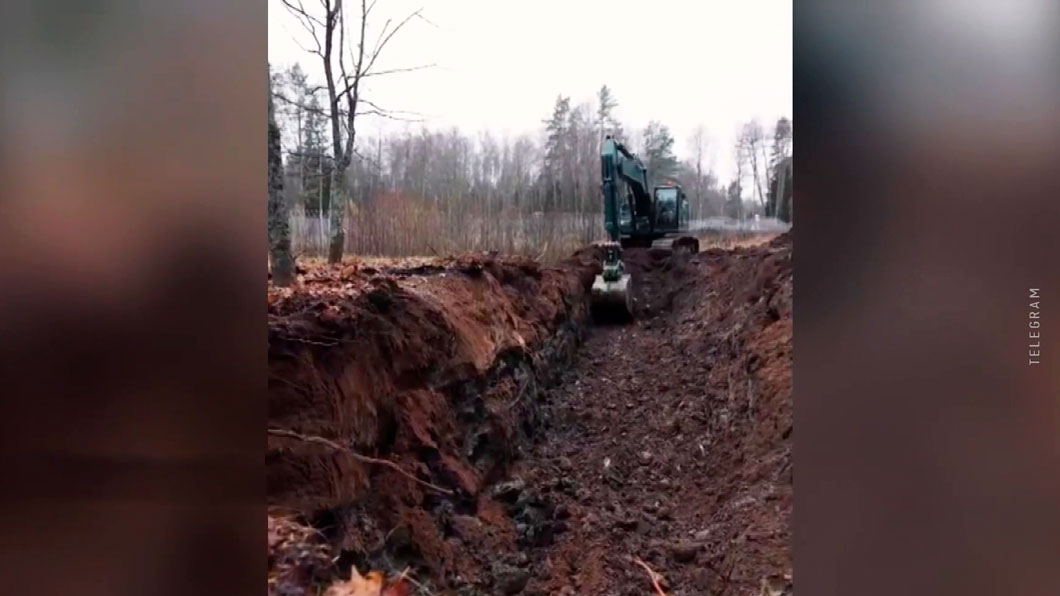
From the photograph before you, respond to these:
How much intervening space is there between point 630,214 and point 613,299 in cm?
24

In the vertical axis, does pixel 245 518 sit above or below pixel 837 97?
below

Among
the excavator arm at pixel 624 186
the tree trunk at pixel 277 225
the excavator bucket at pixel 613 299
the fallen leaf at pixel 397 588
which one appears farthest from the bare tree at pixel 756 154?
the fallen leaf at pixel 397 588

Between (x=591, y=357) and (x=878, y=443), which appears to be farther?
(x=591, y=357)

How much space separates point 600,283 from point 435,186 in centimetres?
51

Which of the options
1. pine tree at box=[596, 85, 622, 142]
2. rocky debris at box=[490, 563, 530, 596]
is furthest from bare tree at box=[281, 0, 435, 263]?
rocky debris at box=[490, 563, 530, 596]

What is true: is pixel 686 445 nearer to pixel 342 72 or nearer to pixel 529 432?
pixel 529 432

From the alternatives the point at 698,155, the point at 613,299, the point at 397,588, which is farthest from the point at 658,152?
the point at 397,588

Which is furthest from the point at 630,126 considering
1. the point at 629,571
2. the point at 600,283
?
the point at 629,571

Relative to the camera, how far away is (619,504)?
175cm

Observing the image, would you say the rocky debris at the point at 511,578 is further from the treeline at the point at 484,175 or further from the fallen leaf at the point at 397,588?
the treeline at the point at 484,175

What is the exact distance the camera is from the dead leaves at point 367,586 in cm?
172

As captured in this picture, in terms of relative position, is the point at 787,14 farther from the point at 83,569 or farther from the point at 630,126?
the point at 83,569

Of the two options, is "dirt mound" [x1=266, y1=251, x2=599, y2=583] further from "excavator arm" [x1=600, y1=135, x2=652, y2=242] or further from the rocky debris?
"excavator arm" [x1=600, y1=135, x2=652, y2=242]

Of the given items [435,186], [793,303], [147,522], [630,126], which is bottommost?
[147,522]
